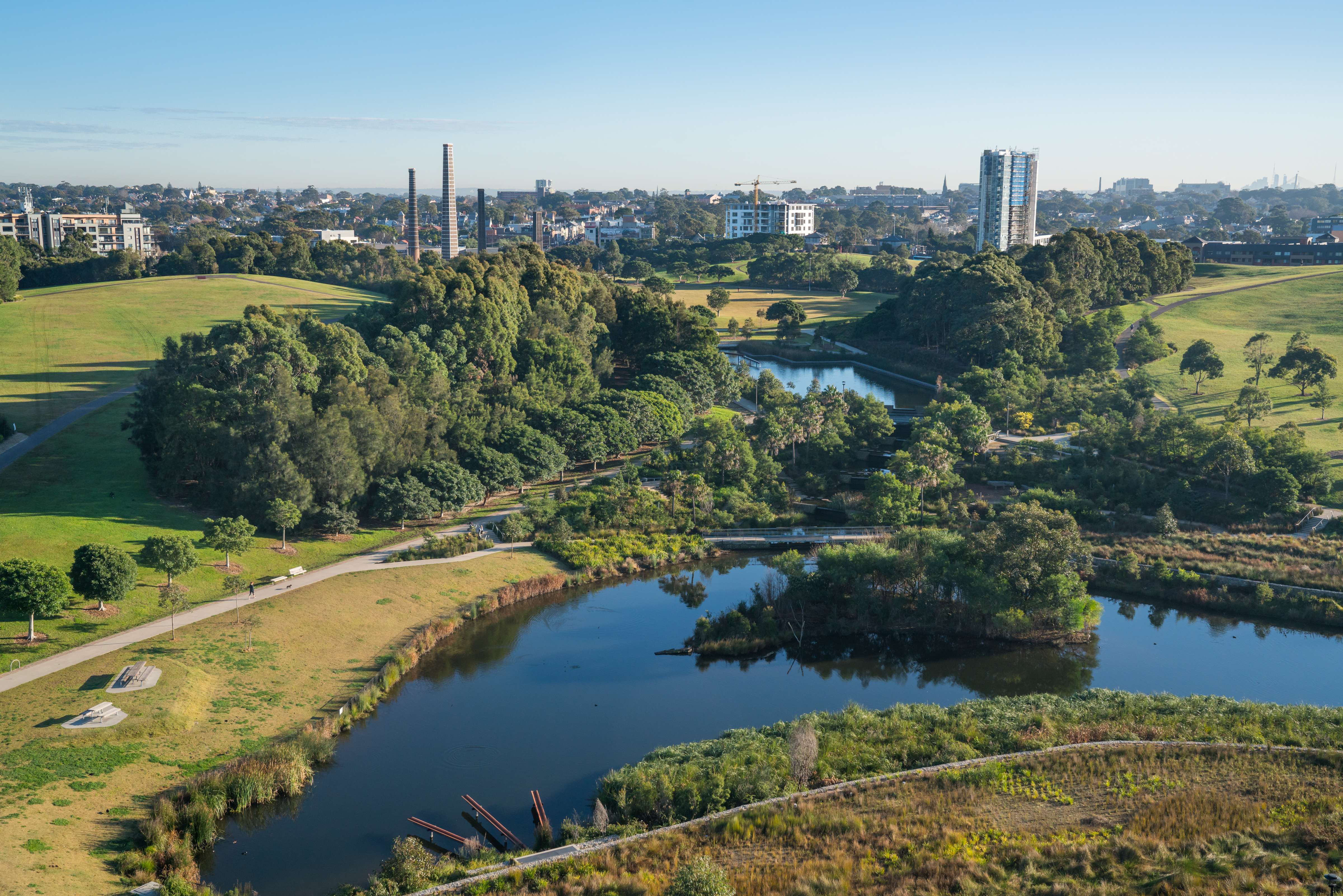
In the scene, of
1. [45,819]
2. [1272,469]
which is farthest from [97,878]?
[1272,469]

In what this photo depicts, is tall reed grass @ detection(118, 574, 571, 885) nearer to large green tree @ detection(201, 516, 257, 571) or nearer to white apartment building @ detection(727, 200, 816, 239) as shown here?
large green tree @ detection(201, 516, 257, 571)

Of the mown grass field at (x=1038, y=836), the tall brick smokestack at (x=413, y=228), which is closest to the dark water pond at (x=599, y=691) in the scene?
the mown grass field at (x=1038, y=836)

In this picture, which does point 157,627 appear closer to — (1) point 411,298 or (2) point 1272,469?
(1) point 411,298

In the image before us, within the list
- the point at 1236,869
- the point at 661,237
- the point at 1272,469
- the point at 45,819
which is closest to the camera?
the point at 1236,869

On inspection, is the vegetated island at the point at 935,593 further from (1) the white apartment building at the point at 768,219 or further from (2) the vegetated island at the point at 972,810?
(1) the white apartment building at the point at 768,219

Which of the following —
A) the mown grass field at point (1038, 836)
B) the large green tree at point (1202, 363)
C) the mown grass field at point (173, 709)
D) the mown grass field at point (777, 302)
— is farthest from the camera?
the mown grass field at point (777, 302)

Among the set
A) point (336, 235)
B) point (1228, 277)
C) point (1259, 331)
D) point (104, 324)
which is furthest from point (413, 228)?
point (1259, 331)
